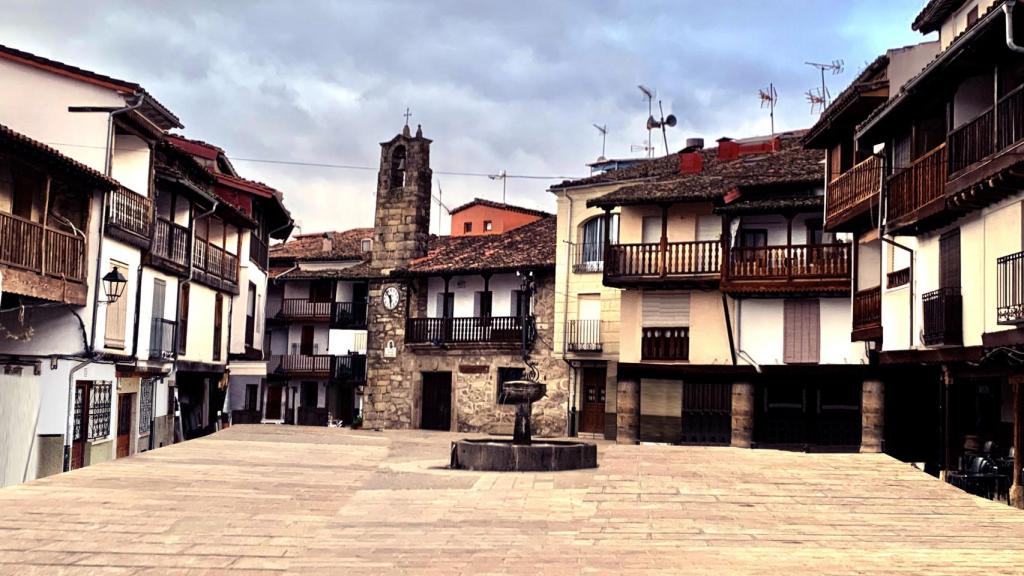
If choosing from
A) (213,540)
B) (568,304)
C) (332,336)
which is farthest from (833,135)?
(332,336)

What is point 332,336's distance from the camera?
47438 millimetres

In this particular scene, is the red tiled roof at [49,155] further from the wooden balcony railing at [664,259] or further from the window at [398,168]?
the window at [398,168]

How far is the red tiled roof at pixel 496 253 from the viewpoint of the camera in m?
40.8

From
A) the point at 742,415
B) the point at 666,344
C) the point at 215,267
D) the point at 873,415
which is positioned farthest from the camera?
the point at 215,267

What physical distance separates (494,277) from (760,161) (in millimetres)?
10942

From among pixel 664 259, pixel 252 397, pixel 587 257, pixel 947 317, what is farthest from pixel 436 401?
pixel 947 317

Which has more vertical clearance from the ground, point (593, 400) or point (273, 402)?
point (593, 400)

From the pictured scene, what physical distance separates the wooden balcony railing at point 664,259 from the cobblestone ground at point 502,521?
458 inches

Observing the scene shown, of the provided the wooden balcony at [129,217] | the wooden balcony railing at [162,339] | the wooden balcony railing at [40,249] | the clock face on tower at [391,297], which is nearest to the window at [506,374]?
the clock face on tower at [391,297]

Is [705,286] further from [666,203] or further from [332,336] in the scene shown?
[332,336]

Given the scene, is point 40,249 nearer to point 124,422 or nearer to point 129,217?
point 129,217

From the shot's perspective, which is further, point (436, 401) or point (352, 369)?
point (352, 369)

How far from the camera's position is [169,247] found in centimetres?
2878

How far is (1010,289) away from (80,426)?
691 inches
